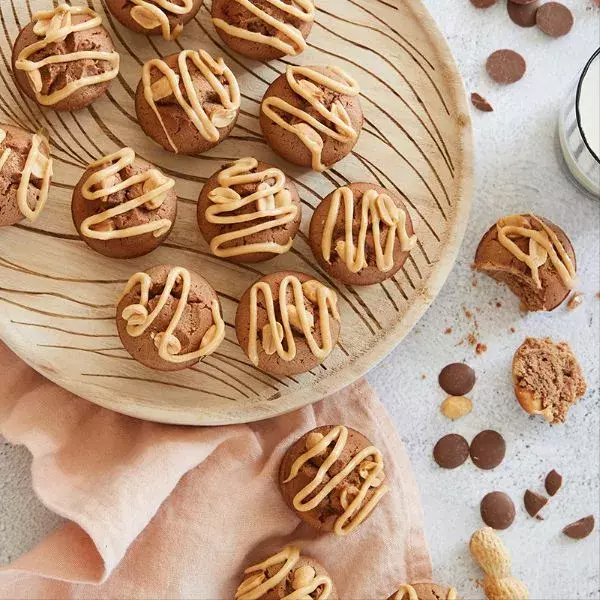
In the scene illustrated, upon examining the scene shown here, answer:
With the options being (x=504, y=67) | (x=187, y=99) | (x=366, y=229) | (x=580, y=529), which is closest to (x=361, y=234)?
(x=366, y=229)

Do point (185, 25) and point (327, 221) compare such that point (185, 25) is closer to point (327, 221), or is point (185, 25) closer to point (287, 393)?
point (327, 221)

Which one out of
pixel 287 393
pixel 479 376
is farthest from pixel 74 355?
pixel 479 376

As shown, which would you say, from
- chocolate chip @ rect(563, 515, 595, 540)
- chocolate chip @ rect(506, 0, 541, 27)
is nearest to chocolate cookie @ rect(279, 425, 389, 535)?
chocolate chip @ rect(563, 515, 595, 540)

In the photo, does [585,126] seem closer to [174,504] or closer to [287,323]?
[287,323]

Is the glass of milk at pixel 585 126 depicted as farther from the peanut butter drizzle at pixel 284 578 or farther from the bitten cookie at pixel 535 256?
the peanut butter drizzle at pixel 284 578

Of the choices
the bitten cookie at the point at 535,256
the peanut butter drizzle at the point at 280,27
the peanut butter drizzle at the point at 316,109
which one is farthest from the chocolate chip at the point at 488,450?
the peanut butter drizzle at the point at 280,27

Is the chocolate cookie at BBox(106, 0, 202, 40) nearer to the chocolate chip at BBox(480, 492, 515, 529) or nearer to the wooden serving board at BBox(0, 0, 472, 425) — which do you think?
the wooden serving board at BBox(0, 0, 472, 425)
